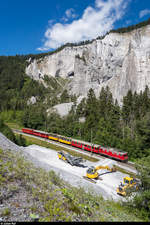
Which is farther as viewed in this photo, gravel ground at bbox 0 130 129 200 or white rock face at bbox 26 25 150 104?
white rock face at bbox 26 25 150 104

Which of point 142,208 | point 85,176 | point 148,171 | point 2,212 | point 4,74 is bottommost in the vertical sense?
point 85,176

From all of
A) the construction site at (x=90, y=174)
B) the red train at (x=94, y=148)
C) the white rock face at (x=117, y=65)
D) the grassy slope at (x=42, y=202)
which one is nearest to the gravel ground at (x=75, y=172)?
the construction site at (x=90, y=174)

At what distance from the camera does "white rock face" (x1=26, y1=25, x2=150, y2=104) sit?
63.0m

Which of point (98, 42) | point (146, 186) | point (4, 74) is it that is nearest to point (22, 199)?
point (146, 186)

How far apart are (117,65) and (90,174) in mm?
70909

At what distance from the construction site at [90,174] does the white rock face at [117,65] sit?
44683mm


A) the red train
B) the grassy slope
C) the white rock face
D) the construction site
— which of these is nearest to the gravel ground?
the construction site

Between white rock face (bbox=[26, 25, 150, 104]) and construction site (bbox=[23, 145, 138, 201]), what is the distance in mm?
44683

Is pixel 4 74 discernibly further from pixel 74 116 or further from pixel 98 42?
pixel 74 116

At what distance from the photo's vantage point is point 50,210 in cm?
680

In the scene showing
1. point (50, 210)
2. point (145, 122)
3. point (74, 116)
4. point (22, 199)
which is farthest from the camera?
point (74, 116)

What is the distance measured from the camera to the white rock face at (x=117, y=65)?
6302 cm

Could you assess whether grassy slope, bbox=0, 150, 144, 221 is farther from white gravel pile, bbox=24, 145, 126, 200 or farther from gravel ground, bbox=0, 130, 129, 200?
white gravel pile, bbox=24, 145, 126, 200

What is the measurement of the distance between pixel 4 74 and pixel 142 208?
16512cm
